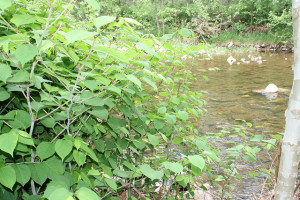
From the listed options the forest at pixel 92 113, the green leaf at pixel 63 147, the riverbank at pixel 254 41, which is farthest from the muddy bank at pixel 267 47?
the green leaf at pixel 63 147

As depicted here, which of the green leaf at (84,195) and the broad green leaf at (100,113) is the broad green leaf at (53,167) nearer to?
the broad green leaf at (100,113)

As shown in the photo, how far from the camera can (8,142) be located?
2.76 ft

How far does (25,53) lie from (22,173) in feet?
1.69

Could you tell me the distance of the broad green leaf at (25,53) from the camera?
0.78 meters

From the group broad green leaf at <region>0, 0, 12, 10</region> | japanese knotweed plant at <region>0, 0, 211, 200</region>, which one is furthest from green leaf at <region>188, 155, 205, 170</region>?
broad green leaf at <region>0, 0, 12, 10</region>

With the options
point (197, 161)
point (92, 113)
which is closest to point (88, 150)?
point (92, 113)

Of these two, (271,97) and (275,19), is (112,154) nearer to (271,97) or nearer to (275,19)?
(271,97)

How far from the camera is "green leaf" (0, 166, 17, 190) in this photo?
890mm

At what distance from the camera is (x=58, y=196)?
0.70 meters

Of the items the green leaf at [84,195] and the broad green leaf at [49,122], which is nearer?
the green leaf at [84,195]

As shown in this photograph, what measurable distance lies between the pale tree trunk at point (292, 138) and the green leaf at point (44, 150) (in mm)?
1095

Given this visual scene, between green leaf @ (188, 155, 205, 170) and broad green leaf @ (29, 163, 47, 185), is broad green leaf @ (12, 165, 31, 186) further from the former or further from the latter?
green leaf @ (188, 155, 205, 170)

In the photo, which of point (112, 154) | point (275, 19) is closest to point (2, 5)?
Result: point (112, 154)

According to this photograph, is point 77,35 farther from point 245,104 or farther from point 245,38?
point 245,38
